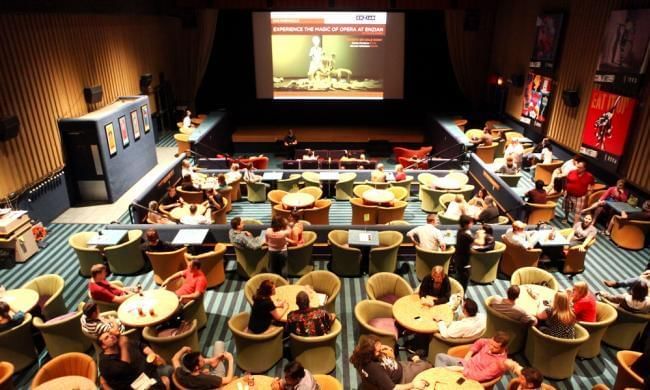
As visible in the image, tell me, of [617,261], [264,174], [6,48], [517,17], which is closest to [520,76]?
[517,17]

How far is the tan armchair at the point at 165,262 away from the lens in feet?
19.9

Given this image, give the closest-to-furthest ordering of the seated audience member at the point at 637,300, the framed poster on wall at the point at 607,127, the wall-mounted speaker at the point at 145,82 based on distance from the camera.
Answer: the seated audience member at the point at 637,300
the framed poster on wall at the point at 607,127
the wall-mounted speaker at the point at 145,82

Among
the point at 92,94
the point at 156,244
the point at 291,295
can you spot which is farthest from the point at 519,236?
the point at 92,94

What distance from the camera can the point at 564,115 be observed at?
34.8 ft

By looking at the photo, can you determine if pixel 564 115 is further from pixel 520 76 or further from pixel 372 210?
pixel 372 210

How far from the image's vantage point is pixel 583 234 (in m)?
6.41

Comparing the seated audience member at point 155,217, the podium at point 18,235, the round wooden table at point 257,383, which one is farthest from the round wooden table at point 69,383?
the podium at point 18,235

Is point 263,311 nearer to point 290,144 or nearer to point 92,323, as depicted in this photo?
point 92,323

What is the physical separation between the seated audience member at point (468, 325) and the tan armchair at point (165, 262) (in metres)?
3.61

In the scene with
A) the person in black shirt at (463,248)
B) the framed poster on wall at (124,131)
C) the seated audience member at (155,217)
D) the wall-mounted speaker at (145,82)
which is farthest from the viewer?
the wall-mounted speaker at (145,82)

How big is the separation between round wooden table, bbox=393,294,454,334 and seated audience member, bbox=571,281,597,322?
4.12 ft

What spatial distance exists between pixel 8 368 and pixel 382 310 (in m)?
3.54

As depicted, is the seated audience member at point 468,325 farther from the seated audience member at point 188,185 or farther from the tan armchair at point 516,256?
the seated audience member at point 188,185

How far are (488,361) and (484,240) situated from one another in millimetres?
2475
